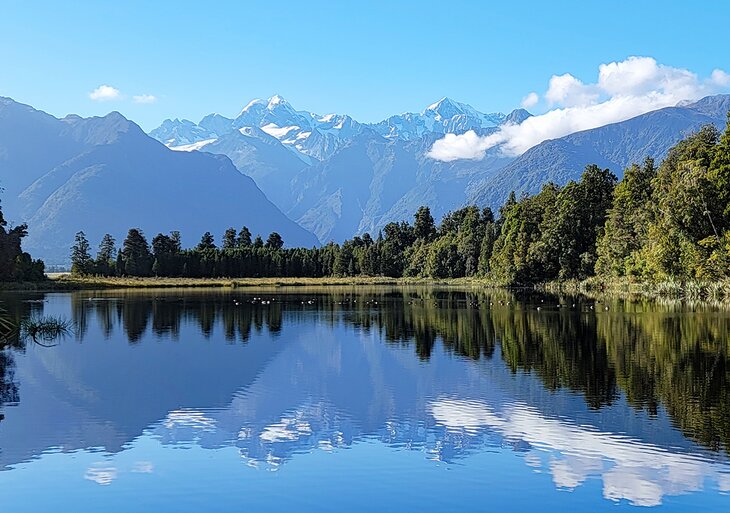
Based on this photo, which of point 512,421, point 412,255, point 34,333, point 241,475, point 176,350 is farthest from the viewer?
point 412,255

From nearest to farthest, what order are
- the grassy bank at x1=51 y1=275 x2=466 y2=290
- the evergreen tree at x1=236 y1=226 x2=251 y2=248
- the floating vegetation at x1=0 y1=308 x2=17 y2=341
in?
1. the floating vegetation at x1=0 y1=308 x2=17 y2=341
2. the grassy bank at x1=51 y1=275 x2=466 y2=290
3. the evergreen tree at x1=236 y1=226 x2=251 y2=248

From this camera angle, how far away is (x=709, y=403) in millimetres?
22688

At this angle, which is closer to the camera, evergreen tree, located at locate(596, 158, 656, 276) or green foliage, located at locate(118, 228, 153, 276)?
evergreen tree, located at locate(596, 158, 656, 276)

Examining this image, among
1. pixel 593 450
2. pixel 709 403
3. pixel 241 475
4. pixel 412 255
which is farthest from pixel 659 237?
pixel 412 255

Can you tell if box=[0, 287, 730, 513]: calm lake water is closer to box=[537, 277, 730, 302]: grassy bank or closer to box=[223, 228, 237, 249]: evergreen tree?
box=[537, 277, 730, 302]: grassy bank

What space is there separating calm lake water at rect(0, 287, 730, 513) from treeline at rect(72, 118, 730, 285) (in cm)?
2825

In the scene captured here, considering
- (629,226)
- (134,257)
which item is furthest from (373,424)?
(134,257)

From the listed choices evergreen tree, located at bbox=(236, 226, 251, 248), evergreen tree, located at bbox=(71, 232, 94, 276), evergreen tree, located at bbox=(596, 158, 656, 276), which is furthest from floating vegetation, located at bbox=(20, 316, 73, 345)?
evergreen tree, located at bbox=(236, 226, 251, 248)

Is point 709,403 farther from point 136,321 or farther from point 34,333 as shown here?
point 136,321

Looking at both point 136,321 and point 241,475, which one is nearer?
point 241,475

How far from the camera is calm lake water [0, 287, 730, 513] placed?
15648mm

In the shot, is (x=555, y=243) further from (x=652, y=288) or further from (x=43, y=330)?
(x=43, y=330)

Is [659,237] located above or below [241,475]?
above

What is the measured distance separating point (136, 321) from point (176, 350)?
65.6 ft
